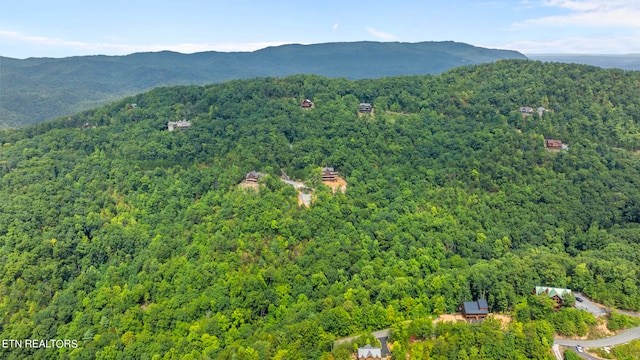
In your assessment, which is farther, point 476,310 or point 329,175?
point 329,175

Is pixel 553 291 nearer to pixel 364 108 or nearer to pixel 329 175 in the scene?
pixel 329 175

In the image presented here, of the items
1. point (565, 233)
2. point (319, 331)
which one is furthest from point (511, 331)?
point (565, 233)

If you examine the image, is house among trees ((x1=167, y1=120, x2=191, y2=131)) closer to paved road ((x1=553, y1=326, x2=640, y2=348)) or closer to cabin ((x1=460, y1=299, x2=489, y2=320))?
cabin ((x1=460, y1=299, x2=489, y2=320))

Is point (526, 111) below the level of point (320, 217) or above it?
above

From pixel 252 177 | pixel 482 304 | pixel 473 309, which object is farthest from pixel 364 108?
pixel 473 309

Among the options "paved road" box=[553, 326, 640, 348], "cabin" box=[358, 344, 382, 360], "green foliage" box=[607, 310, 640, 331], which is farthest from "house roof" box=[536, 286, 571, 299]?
"cabin" box=[358, 344, 382, 360]

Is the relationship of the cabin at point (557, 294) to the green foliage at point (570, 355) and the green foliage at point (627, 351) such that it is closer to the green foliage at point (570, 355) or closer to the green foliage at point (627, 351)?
the green foliage at point (627, 351)

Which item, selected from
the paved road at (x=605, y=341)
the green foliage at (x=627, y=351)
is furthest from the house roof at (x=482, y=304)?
the green foliage at (x=627, y=351)
